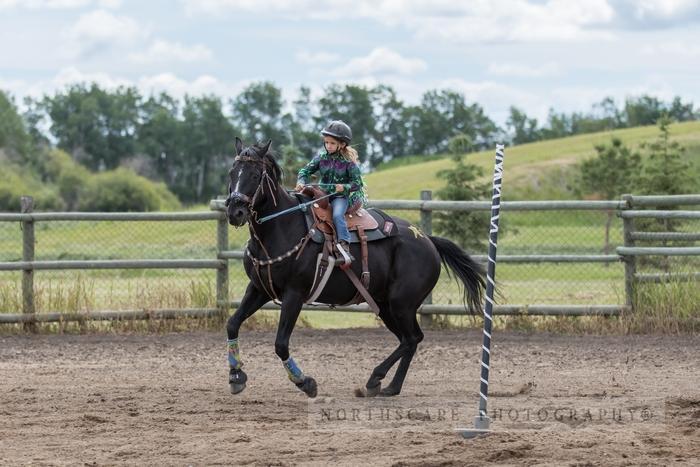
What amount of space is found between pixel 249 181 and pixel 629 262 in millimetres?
6563

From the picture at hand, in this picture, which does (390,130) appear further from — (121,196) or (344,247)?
(344,247)

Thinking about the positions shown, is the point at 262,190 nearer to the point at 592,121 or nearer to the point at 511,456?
the point at 511,456

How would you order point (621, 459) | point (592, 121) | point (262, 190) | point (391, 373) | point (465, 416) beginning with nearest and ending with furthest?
point (621, 459) < point (465, 416) < point (262, 190) < point (391, 373) < point (592, 121)

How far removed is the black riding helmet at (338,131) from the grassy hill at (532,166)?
1463 inches

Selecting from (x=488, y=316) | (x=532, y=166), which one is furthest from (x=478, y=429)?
(x=532, y=166)

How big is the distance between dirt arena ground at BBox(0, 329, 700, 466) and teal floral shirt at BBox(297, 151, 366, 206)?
1.89 meters

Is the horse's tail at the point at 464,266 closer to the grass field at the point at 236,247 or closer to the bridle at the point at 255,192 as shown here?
the grass field at the point at 236,247

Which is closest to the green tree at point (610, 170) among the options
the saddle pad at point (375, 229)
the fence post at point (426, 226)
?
the fence post at point (426, 226)

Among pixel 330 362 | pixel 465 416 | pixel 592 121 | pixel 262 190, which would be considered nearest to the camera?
pixel 465 416

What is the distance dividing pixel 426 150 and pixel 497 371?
254 ft

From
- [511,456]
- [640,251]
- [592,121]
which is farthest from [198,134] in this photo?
[511,456]

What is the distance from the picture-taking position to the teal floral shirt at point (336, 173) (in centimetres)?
955

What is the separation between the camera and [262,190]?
354 inches

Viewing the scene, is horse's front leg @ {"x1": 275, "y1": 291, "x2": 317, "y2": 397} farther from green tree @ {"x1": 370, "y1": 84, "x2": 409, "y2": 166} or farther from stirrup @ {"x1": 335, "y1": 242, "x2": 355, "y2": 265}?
green tree @ {"x1": 370, "y1": 84, "x2": 409, "y2": 166}
